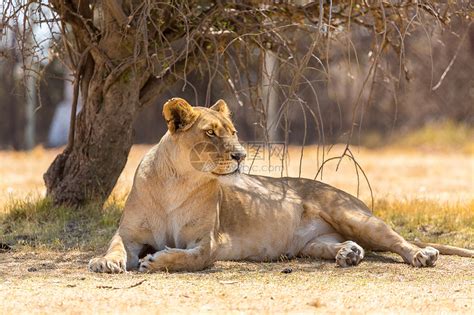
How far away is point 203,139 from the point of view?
595cm

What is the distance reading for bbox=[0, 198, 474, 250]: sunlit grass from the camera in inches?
286

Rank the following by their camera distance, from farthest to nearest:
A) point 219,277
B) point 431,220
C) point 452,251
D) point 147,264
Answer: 1. point 431,220
2. point 452,251
3. point 147,264
4. point 219,277

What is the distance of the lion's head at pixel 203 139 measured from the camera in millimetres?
5824

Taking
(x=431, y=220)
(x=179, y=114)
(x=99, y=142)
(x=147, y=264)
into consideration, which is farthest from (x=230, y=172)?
(x=431, y=220)

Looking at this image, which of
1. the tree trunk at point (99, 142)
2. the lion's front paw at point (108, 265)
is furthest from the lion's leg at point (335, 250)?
the tree trunk at point (99, 142)

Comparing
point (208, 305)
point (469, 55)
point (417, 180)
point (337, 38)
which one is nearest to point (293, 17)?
point (337, 38)

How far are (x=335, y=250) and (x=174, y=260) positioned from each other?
4.23 ft

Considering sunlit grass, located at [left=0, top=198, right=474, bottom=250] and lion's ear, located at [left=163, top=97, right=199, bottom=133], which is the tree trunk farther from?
lion's ear, located at [left=163, top=97, right=199, bottom=133]

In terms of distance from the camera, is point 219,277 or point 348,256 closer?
point 219,277

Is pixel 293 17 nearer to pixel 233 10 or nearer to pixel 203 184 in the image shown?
pixel 233 10

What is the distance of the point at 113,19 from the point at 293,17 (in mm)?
1494

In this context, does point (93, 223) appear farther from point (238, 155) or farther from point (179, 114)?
point (238, 155)

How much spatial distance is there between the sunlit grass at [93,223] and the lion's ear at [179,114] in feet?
4.38

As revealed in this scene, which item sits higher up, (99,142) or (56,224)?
(99,142)
